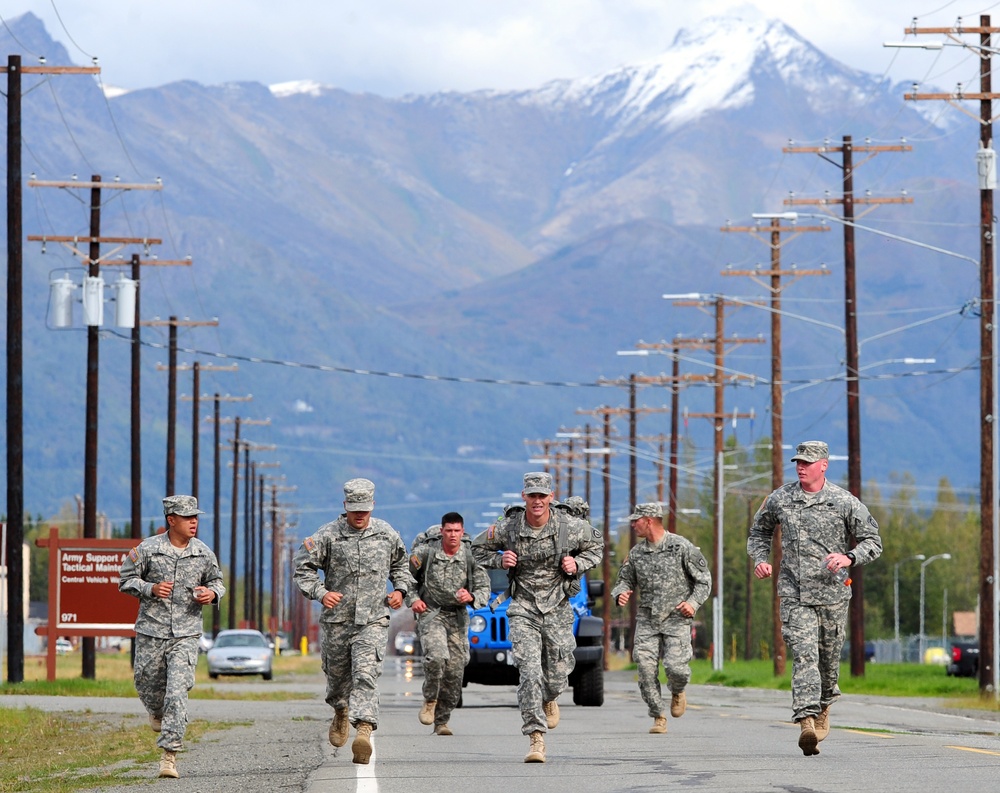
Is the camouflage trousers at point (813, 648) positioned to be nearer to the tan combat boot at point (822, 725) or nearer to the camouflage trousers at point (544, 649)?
the tan combat boot at point (822, 725)

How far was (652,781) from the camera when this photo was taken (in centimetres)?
1448

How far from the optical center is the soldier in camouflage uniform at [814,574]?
16203 mm

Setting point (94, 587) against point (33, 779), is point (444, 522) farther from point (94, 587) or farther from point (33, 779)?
point (94, 587)

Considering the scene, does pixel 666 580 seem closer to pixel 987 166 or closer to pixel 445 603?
pixel 445 603

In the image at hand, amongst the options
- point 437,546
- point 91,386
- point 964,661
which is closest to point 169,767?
point 437,546

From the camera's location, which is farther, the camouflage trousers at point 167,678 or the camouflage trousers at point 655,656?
the camouflage trousers at point 655,656

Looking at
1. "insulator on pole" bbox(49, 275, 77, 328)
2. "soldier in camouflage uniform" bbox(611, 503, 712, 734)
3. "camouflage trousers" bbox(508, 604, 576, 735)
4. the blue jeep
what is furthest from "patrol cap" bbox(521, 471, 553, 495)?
"insulator on pole" bbox(49, 275, 77, 328)

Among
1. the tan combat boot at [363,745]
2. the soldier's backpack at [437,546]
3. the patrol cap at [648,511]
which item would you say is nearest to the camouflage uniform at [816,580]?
the tan combat boot at [363,745]

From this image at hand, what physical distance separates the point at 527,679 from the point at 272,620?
326 ft

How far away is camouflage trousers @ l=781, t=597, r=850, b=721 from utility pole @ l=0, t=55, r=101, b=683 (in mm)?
21198

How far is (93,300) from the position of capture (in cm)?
4356

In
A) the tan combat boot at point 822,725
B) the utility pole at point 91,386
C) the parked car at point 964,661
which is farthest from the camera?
the parked car at point 964,661

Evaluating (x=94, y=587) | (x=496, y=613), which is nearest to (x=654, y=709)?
(x=496, y=613)

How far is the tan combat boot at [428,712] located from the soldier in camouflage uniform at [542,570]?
3640 millimetres
